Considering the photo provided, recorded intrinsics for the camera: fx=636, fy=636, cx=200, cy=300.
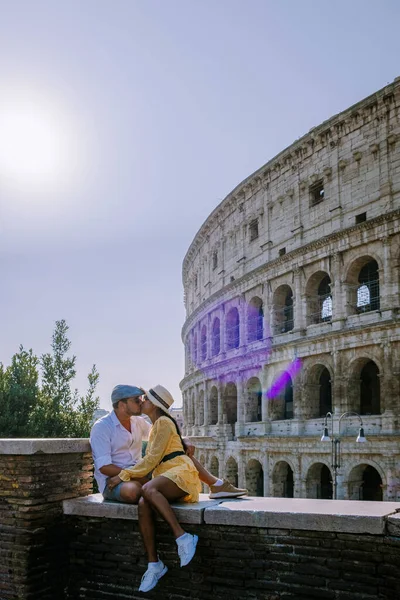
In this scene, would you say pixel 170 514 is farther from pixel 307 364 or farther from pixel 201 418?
pixel 201 418

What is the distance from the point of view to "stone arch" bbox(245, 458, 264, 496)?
27578 mm

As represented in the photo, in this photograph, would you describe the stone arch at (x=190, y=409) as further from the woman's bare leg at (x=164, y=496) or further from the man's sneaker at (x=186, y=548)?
the man's sneaker at (x=186, y=548)

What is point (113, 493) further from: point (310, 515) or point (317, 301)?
point (317, 301)

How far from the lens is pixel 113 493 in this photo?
5.64m

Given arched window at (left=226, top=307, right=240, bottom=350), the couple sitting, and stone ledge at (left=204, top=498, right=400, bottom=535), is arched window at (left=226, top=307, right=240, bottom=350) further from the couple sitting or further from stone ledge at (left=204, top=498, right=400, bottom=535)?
stone ledge at (left=204, top=498, right=400, bottom=535)

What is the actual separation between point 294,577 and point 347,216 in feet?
65.3

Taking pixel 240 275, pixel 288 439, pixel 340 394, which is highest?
pixel 240 275

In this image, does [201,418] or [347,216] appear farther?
[201,418]

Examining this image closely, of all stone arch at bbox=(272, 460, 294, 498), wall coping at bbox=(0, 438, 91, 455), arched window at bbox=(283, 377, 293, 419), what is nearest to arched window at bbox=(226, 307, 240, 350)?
arched window at bbox=(283, 377, 293, 419)

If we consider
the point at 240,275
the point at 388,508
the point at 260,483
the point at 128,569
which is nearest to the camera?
the point at 388,508

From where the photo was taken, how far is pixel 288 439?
955 inches

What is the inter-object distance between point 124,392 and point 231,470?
968 inches

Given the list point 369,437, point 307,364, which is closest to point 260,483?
point 307,364

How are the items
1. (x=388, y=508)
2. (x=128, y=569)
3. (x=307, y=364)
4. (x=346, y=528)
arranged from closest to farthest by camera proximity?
1. (x=346, y=528)
2. (x=388, y=508)
3. (x=128, y=569)
4. (x=307, y=364)
